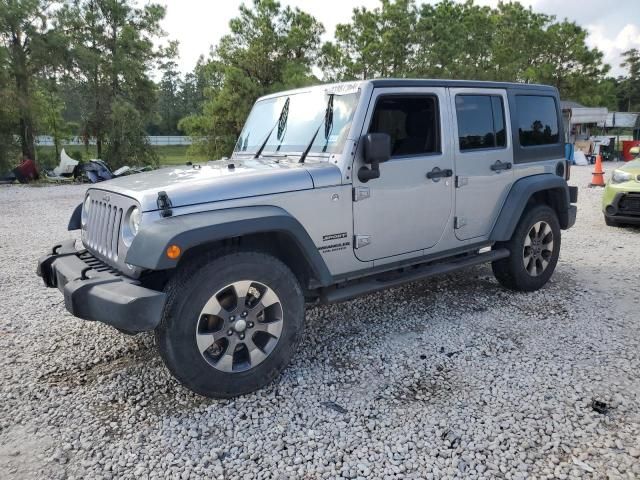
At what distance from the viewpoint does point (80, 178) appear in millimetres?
18531

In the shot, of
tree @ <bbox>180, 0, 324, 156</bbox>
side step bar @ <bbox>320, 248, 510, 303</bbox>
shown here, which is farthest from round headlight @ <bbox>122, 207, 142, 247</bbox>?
tree @ <bbox>180, 0, 324, 156</bbox>

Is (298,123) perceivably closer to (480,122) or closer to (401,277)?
(401,277)

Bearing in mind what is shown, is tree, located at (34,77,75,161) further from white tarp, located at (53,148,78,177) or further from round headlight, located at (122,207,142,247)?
round headlight, located at (122,207,142,247)

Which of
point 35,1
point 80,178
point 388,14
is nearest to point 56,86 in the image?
point 35,1

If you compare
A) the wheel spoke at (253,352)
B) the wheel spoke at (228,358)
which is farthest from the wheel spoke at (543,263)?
the wheel spoke at (228,358)

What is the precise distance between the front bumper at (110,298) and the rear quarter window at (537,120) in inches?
149

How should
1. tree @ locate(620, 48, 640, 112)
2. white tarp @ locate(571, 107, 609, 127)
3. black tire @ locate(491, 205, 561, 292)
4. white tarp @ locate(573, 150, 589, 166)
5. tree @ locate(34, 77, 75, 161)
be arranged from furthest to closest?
tree @ locate(620, 48, 640, 112) → white tarp @ locate(571, 107, 609, 127) → white tarp @ locate(573, 150, 589, 166) → tree @ locate(34, 77, 75, 161) → black tire @ locate(491, 205, 561, 292)

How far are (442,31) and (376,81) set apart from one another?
21051mm

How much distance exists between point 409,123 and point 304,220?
52.0 inches

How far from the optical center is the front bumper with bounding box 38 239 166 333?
2559 mm

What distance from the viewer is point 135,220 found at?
114 inches

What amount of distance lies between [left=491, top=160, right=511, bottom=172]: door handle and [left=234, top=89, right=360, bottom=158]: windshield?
1622mm

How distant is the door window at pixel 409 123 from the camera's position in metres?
3.65

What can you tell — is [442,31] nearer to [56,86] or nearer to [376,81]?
[56,86]
